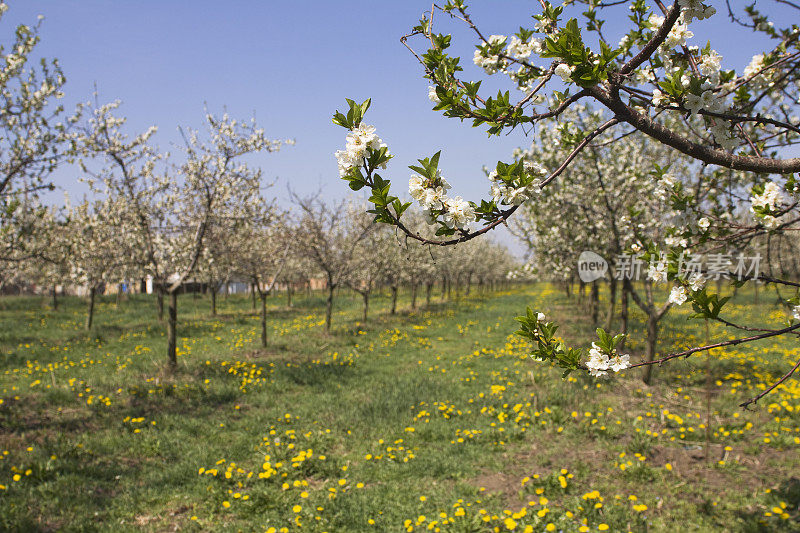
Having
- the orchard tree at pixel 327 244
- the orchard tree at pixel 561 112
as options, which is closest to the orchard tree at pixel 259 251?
the orchard tree at pixel 327 244

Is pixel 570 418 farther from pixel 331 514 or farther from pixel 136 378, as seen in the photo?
pixel 136 378

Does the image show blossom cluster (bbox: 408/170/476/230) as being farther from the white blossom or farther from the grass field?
the white blossom

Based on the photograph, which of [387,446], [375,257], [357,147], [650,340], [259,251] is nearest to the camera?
[357,147]

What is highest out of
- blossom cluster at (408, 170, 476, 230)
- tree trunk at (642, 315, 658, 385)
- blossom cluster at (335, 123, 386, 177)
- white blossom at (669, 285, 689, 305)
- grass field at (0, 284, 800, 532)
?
blossom cluster at (335, 123, 386, 177)

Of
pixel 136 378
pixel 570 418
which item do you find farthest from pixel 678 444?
pixel 136 378

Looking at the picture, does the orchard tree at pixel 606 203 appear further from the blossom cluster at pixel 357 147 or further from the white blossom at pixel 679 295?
the blossom cluster at pixel 357 147

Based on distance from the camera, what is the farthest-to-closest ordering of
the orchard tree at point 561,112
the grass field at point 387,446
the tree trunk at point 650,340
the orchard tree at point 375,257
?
1. the orchard tree at point 375,257
2. the tree trunk at point 650,340
3. the grass field at point 387,446
4. the orchard tree at point 561,112

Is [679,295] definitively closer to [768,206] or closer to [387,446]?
[768,206]

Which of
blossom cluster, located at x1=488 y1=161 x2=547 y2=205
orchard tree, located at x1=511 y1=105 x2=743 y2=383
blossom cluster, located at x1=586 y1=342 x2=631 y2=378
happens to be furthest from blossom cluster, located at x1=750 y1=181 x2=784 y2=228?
orchard tree, located at x1=511 y1=105 x2=743 y2=383

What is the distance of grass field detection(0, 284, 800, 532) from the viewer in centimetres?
462

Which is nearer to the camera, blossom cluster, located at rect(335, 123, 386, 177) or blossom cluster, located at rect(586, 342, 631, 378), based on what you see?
blossom cluster, located at rect(335, 123, 386, 177)

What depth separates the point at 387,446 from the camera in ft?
20.9

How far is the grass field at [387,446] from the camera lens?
182 inches

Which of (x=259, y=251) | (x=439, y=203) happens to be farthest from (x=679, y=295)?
(x=259, y=251)
